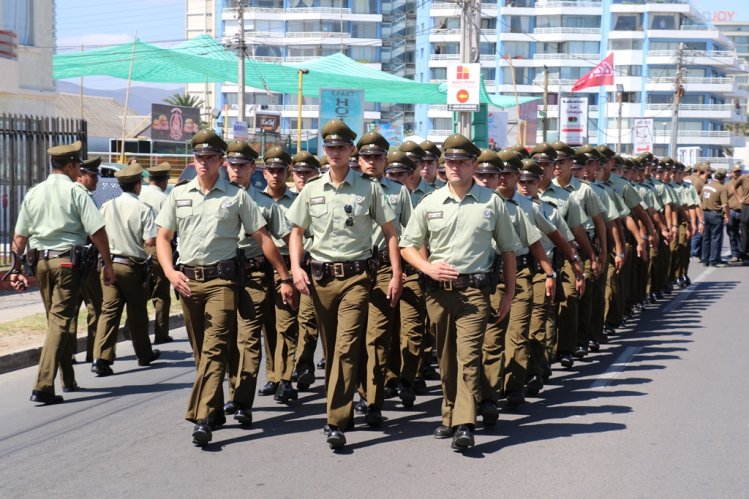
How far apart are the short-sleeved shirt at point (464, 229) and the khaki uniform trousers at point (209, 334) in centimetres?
136

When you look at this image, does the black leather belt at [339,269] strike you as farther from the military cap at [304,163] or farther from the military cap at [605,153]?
the military cap at [605,153]

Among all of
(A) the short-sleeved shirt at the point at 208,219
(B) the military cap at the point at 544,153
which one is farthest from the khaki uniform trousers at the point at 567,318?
(A) the short-sleeved shirt at the point at 208,219

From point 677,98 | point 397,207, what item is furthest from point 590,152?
point 677,98

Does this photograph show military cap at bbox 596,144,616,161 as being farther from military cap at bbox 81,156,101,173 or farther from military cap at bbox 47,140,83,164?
military cap at bbox 47,140,83,164

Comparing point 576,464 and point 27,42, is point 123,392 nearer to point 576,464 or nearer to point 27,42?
point 576,464

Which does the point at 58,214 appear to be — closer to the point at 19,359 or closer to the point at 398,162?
the point at 19,359

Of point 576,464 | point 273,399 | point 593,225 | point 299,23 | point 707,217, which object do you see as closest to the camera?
point 576,464

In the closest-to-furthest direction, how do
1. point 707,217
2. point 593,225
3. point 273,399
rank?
point 273,399 → point 593,225 → point 707,217

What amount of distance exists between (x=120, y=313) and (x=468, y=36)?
58.8ft

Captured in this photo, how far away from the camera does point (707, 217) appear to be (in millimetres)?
25250

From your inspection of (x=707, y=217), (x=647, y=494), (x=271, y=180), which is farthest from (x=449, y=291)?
(x=707, y=217)

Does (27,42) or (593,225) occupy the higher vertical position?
(27,42)

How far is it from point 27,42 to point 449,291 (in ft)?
69.2

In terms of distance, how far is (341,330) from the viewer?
25.3ft
